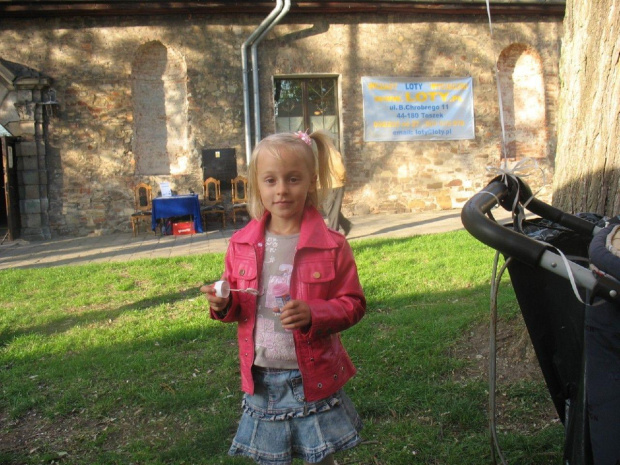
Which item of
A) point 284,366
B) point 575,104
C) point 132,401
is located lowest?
point 132,401

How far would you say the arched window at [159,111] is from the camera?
40.8 ft

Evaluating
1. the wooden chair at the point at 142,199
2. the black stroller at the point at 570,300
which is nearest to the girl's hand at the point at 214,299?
the black stroller at the point at 570,300

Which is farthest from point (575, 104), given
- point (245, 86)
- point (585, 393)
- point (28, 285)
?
point (245, 86)

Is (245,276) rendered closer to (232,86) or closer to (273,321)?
(273,321)

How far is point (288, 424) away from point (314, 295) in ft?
1.51

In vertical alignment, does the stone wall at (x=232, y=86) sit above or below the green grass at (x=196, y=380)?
above

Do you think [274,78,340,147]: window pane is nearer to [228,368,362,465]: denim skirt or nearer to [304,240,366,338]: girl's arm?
[304,240,366,338]: girl's arm

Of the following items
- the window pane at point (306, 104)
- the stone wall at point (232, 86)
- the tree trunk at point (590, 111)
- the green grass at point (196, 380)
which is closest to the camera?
the tree trunk at point (590, 111)

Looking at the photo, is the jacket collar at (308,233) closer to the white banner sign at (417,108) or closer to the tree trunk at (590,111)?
the tree trunk at (590,111)

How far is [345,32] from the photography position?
12.7m

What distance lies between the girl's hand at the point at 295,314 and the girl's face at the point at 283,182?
367mm

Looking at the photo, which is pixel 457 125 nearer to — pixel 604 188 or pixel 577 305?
pixel 604 188

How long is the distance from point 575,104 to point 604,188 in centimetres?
56

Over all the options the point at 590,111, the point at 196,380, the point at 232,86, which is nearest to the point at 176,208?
the point at 232,86
